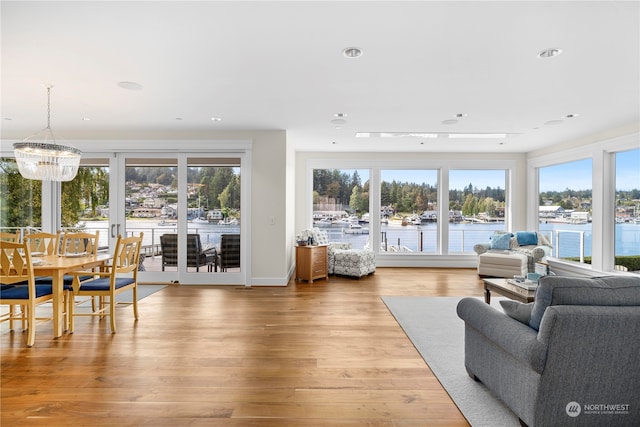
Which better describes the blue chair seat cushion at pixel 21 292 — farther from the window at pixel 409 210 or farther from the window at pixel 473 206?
the window at pixel 473 206

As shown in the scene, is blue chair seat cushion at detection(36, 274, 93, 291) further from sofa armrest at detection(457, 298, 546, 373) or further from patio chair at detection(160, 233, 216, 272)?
sofa armrest at detection(457, 298, 546, 373)

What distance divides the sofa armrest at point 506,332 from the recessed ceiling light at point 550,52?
2144mm

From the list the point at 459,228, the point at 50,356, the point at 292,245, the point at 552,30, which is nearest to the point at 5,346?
the point at 50,356

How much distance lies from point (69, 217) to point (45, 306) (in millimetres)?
1913

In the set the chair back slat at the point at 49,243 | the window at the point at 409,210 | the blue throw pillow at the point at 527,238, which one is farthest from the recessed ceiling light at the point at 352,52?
the blue throw pillow at the point at 527,238

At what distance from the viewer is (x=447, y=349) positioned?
2.95 m

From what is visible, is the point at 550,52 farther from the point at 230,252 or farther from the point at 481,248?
the point at 230,252

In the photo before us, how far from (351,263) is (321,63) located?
401cm

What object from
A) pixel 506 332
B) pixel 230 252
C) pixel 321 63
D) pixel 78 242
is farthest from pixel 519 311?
pixel 78 242

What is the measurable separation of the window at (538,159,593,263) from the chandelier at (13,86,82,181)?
8.06 metres

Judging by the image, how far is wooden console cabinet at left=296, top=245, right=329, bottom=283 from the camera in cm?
575

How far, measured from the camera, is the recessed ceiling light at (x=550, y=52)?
2.62 metres

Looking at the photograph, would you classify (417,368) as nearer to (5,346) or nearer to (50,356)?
(50,356)

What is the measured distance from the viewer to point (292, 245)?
6496 mm
